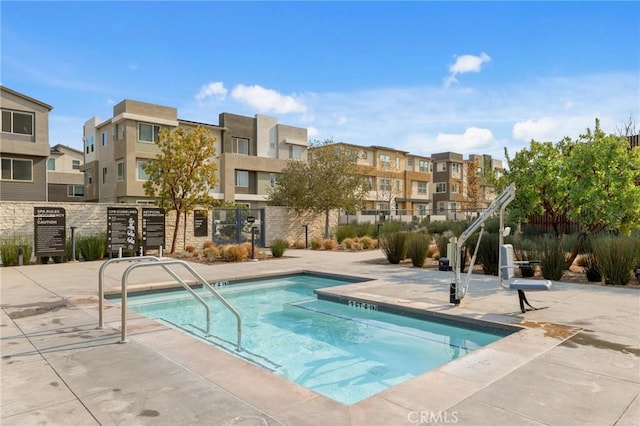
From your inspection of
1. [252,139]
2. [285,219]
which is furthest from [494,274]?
[252,139]

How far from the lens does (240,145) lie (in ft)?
129

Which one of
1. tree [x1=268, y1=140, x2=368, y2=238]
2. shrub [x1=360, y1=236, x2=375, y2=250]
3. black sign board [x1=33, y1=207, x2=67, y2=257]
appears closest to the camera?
black sign board [x1=33, y1=207, x2=67, y2=257]

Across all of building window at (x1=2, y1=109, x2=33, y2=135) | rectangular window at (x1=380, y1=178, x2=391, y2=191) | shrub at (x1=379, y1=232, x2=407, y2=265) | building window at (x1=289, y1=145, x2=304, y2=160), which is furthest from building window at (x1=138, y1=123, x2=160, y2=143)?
rectangular window at (x1=380, y1=178, x2=391, y2=191)

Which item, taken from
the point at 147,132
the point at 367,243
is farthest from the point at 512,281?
the point at 147,132

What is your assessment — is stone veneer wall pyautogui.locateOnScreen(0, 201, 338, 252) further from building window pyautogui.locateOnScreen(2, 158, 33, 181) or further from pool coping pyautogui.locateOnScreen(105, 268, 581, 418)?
building window pyautogui.locateOnScreen(2, 158, 33, 181)

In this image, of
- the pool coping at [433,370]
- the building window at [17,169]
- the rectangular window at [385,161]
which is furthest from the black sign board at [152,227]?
the rectangular window at [385,161]

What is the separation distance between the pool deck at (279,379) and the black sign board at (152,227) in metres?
9.40

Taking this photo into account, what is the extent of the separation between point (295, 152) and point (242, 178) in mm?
7258

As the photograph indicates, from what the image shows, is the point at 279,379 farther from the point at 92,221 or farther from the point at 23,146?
the point at 23,146

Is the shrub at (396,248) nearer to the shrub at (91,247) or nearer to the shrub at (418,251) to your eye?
the shrub at (418,251)

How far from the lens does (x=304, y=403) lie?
354 cm

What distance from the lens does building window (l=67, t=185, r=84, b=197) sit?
44094 millimetres

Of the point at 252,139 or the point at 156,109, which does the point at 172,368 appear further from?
the point at 252,139

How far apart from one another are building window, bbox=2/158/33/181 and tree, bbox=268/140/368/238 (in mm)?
16597
